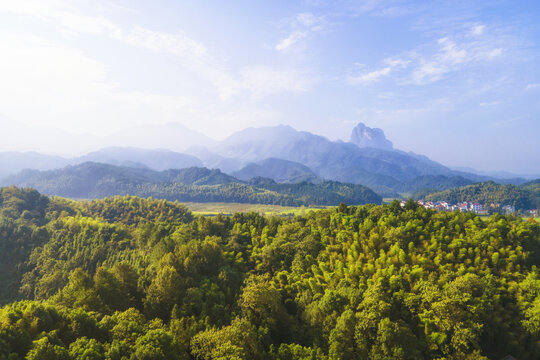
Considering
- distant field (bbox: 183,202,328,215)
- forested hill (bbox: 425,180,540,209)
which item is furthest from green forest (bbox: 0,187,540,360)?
forested hill (bbox: 425,180,540,209)

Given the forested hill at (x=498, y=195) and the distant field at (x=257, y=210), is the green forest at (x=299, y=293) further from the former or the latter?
the forested hill at (x=498, y=195)

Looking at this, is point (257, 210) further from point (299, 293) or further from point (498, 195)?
point (498, 195)

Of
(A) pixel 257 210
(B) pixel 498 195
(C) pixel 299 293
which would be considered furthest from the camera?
(B) pixel 498 195

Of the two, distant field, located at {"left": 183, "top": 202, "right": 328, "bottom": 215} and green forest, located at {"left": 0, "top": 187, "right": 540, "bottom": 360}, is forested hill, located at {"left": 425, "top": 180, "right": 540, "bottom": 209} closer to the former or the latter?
distant field, located at {"left": 183, "top": 202, "right": 328, "bottom": 215}

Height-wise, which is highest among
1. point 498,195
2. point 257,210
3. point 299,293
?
point 498,195

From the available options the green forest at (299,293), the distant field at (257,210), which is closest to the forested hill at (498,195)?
the distant field at (257,210)

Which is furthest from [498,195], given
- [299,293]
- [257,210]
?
[299,293]
